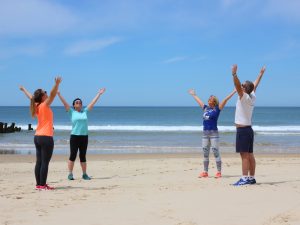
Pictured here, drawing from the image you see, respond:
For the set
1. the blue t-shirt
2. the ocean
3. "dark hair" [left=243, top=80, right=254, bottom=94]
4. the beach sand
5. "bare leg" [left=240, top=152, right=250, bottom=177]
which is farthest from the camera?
the ocean

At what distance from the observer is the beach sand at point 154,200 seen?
5.09 meters

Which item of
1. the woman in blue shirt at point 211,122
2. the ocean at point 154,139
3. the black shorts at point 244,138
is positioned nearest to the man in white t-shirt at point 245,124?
the black shorts at point 244,138

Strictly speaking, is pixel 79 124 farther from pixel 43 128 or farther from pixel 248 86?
pixel 248 86

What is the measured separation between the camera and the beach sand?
5.09 m

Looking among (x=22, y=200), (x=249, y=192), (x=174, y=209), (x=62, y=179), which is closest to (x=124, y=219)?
(x=174, y=209)

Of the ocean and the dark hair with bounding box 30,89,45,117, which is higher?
the dark hair with bounding box 30,89,45,117

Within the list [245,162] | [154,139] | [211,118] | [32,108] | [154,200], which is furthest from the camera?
[154,139]

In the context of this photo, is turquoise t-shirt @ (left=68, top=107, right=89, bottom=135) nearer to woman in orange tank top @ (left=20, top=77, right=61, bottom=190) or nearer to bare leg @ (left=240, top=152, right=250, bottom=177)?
woman in orange tank top @ (left=20, top=77, right=61, bottom=190)

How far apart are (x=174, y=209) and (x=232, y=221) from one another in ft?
2.88

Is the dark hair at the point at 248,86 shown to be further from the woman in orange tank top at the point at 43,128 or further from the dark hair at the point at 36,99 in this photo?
the dark hair at the point at 36,99

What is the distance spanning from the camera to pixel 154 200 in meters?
6.20

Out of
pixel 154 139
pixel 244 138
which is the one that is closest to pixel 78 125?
pixel 244 138

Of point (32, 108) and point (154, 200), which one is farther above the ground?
point (32, 108)

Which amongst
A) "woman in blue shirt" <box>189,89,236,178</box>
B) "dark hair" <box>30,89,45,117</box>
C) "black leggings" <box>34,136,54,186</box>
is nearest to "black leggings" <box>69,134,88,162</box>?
"black leggings" <box>34,136,54,186</box>
